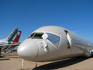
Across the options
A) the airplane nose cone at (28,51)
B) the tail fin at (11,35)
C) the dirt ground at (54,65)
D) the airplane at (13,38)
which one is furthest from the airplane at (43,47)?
the tail fin at (11,35)

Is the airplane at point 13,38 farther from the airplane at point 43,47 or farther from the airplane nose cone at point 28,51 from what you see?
the airplane nose cone at point 28,51

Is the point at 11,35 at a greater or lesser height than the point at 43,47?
greater

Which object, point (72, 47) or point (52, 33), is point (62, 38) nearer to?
point (52, 33)

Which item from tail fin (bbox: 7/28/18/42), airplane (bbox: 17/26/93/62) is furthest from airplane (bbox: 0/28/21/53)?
airplane (bbox: 17/26/93/62)

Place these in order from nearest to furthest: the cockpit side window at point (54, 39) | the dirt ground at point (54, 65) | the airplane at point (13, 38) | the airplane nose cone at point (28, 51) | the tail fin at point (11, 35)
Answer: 1. the airplane nose cone at point (28, 51)
2. the cockpit side window at point (54, 39)
3. the dirt ground at point (54, 65)
4. the airplane at point (13, 38)
5. the tail fin at point (11, 35)

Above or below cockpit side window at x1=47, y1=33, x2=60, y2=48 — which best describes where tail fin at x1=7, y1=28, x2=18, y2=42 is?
above

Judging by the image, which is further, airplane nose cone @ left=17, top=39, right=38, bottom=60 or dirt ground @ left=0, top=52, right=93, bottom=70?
dirt ground @ left=0, top=52, right=93, bottom=70

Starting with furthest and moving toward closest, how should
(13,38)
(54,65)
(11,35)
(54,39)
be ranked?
(13,38)
(11,35)
(54,65)
(54,39)

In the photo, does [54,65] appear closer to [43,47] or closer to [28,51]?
[43,47]

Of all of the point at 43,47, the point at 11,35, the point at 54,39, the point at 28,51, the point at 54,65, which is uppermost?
the point at 11,35

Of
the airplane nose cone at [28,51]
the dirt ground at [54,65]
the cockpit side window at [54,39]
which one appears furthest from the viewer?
the dirt ground at [54,65]

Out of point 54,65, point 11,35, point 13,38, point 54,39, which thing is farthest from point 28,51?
point 13,38

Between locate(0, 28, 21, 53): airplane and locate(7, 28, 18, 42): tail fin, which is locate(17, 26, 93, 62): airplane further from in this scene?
locate(7, 28, 18, 42): tail fin

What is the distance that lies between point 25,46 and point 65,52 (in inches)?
115
